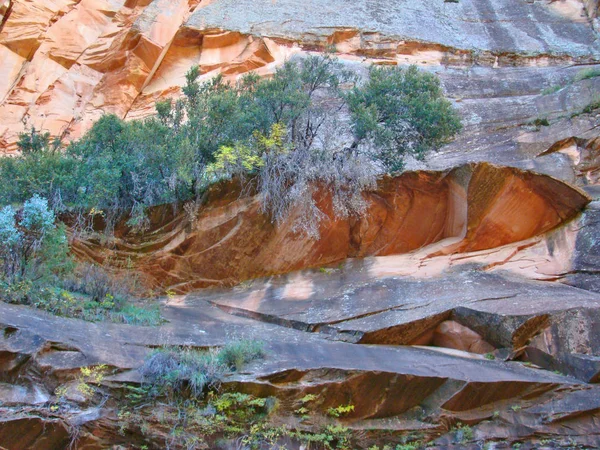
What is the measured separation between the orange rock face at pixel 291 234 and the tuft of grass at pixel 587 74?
6.10 meters

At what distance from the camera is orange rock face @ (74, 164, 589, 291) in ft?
36.1

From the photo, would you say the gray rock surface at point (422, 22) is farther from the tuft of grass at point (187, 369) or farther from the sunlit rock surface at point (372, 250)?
the tuft of grass at point (187, 369)

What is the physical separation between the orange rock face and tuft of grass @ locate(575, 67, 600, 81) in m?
6.10

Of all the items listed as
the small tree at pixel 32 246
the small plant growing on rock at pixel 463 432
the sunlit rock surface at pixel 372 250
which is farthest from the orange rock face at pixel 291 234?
the small plant growing on rock at pixel 463 432

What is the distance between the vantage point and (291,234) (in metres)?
11.1

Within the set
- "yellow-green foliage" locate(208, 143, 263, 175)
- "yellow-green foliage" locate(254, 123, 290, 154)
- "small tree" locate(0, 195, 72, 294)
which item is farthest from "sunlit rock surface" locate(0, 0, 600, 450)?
"small tree" locate(0, 195, 72, 294)

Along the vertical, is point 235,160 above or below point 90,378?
above

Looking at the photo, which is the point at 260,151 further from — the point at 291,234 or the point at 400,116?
the point at 400,116

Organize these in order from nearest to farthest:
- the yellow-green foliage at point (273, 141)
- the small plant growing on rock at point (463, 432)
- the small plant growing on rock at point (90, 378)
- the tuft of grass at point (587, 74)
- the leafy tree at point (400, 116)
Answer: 1. the small plant growing on rock at point (90, 378)
2. the small plant growing on rock at point (463, 432)
3. the yellow-green foliage at point (273, 141)
4. the leafy tree at point (400, 116)
5. the tuft of grass at point (587, 74)

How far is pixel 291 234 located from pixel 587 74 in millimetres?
9519

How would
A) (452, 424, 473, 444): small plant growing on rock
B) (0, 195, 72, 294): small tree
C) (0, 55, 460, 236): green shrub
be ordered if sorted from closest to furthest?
1. (452, 424, 473, 444): small plant growing on rock
2. (0, 195, 72, 294): small tree
3. (0, 55, 460, 236): green shrub

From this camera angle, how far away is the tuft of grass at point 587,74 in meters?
15.7

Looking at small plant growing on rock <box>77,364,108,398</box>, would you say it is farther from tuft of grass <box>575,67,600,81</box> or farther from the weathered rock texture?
tuft of grass <box>575,67,600,81</box>

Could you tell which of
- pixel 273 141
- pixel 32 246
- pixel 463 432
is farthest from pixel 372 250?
pixel 32 246
